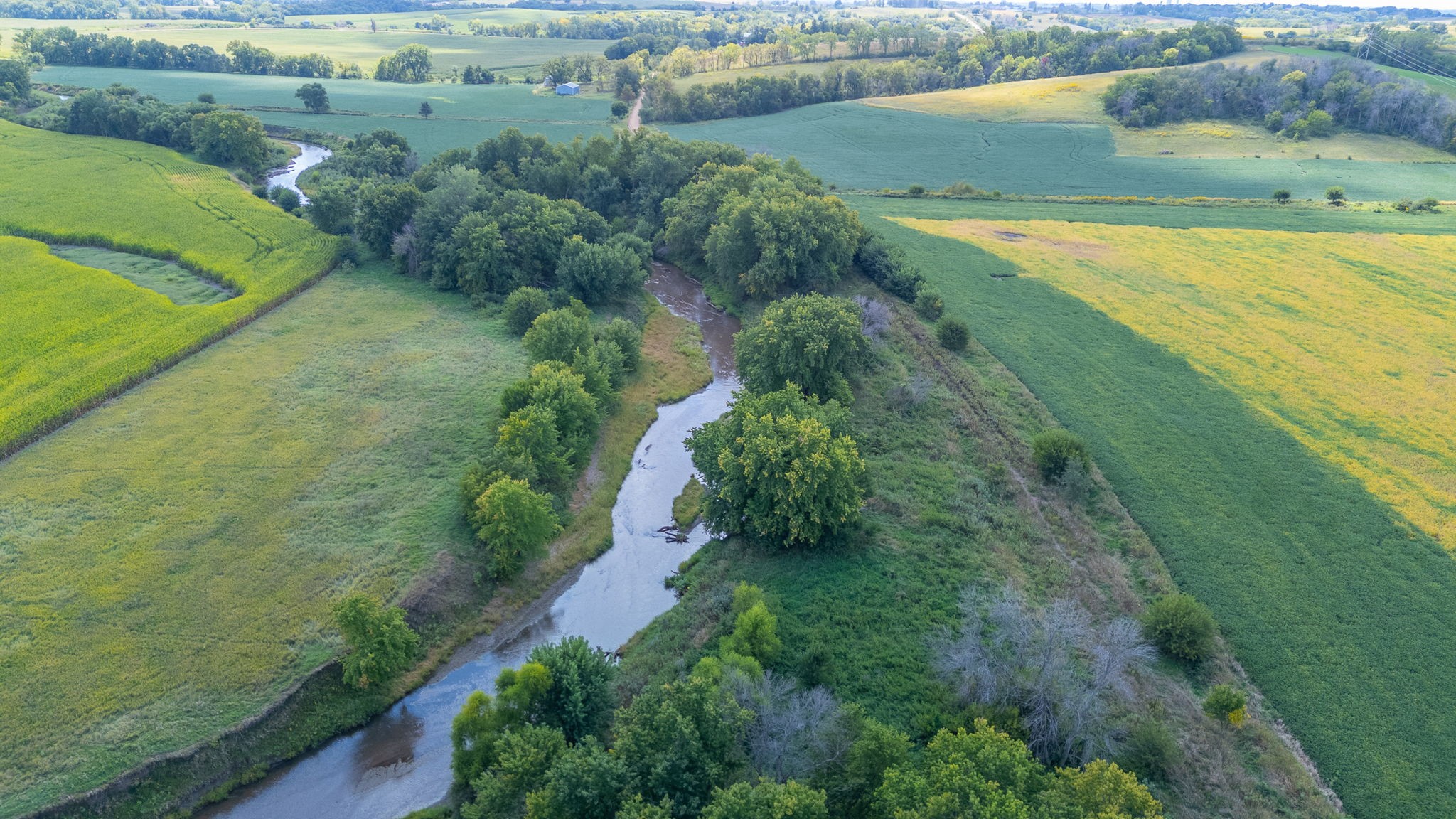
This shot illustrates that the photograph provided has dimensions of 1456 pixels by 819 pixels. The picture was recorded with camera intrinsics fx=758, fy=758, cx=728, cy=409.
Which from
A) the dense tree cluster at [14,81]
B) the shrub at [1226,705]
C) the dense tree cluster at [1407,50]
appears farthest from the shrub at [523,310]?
the dense tree cluster at [1407,50]

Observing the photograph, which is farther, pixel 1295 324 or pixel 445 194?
pixel 445 194

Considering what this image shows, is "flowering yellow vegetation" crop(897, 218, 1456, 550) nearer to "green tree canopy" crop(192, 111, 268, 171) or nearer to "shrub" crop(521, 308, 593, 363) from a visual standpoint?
"shrub" crop(521, 308, 593, 363)

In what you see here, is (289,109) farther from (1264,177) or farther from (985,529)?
(1264,177)

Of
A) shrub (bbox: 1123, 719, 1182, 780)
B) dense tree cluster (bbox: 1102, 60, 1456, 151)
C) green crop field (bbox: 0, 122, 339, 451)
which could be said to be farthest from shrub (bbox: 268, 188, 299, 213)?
dense tree cluster (bbox: 1102, 60, 1456, 151)

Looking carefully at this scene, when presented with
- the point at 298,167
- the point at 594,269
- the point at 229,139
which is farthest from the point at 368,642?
the point at 298,167

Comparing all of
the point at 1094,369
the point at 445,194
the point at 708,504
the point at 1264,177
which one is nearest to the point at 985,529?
the point at 708,504

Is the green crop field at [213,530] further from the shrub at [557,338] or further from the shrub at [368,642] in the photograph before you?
the shrub at [557,338]
